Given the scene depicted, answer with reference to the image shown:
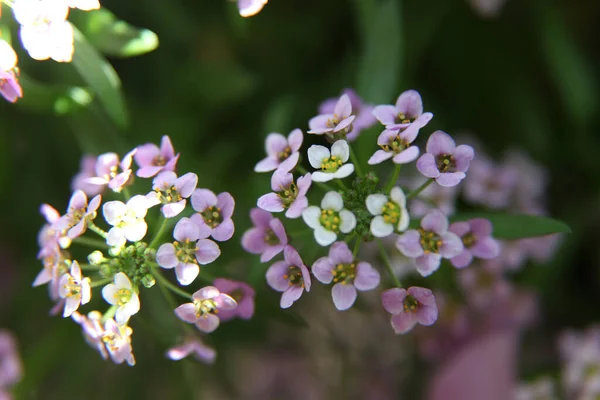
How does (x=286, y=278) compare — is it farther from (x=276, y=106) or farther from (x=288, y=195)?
(x=276, y=106)

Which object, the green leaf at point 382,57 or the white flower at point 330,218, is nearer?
the white flower at point 330,218

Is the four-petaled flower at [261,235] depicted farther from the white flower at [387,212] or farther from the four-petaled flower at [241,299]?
the white flower at [387,212]

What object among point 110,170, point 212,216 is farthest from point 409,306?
point 110,170

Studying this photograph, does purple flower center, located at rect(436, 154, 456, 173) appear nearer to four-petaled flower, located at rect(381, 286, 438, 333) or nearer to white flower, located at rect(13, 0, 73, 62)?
four-petaled flower, located at rect(381, 286, 438, 333)

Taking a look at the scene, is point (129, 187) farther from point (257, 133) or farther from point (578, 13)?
point (578, 13)

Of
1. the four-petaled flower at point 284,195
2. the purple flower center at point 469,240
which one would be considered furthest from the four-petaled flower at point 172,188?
the purple flower center at point 469,240

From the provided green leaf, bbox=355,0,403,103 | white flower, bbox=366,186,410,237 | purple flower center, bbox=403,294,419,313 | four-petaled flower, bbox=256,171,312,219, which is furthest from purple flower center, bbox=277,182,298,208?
green leaf, bbox=355,0,403,103
